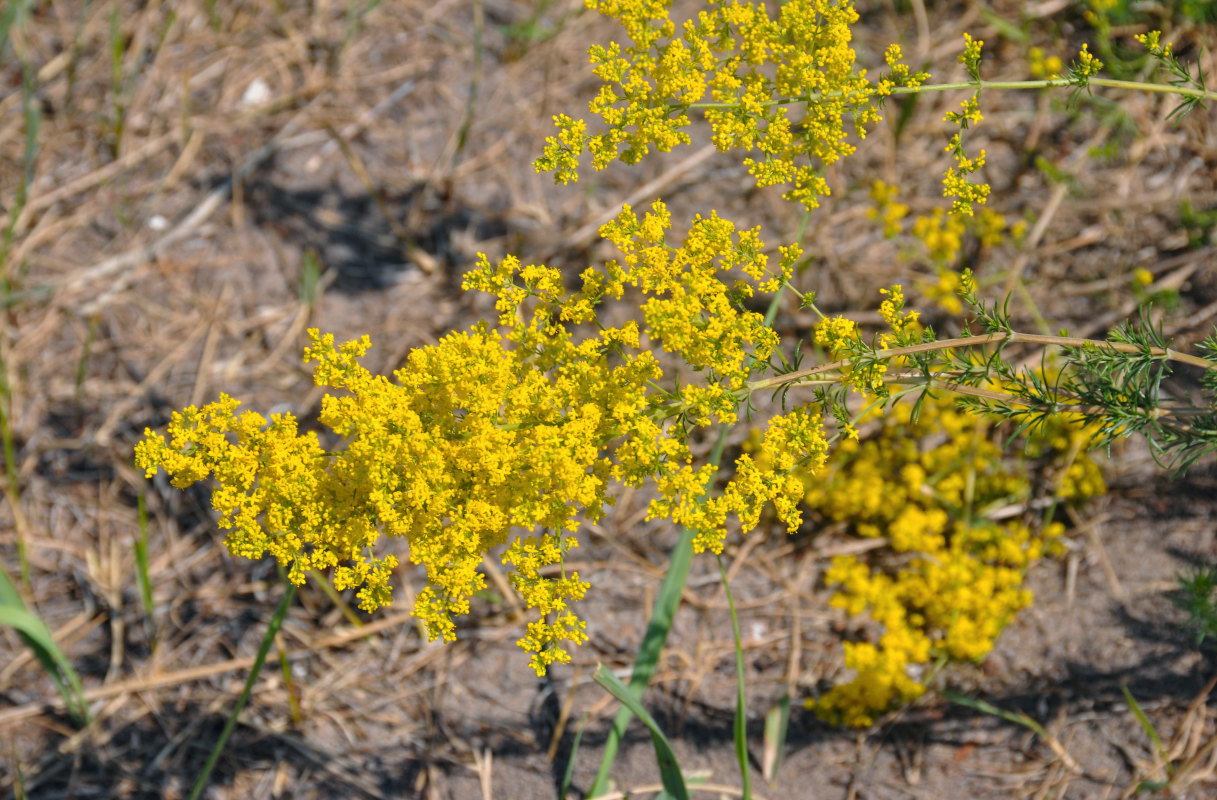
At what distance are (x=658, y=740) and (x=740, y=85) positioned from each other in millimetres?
1660

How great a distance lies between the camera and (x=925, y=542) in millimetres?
3422

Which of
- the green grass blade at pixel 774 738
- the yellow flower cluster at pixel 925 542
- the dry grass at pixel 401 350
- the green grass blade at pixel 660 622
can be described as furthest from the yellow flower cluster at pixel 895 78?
the green grass blade at pixel 774 738

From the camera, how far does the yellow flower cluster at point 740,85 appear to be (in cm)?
215

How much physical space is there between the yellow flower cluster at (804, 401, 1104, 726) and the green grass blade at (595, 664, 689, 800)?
100 centimetres

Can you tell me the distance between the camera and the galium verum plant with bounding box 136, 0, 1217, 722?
6.48 feet

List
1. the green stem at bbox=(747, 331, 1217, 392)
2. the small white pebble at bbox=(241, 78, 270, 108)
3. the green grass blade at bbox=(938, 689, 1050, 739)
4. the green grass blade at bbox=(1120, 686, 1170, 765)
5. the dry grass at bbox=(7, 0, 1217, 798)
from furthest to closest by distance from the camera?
1. the small white pebble at bbox=(241, 78, 270, 108)
2. the dry grass at bbox=(7, 0, 1217, 798)
3. the green grass blade at bbox=(938, 689, 1050, 739)
4. the green grass blade at bbox=(1120, 686, 1170, 765)
5. the green stem at bbox=(747, 331, 1217, 392)

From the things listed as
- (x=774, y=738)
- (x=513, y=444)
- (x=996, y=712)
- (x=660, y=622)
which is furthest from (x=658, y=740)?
(x=996, y=712)

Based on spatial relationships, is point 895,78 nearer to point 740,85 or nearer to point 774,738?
point 740,85

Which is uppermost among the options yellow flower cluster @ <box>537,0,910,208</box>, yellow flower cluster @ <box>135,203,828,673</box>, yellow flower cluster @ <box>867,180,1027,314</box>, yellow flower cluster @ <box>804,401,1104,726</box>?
yellow flower cluster @ <box>537,0,910,208</box>

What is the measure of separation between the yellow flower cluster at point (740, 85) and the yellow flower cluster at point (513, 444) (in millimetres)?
235

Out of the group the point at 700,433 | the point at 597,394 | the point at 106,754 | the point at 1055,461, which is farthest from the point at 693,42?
the point at 106,754

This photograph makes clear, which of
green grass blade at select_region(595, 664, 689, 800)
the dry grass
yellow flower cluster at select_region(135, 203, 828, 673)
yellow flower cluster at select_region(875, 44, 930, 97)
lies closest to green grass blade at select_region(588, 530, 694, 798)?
green grass blade at select_region(595, 664, 689, 800)

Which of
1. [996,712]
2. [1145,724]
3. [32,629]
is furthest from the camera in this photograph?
[996,712]

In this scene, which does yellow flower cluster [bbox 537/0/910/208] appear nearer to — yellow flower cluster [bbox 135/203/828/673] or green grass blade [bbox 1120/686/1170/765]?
yellow flower cluster [bbox 135/203/828/673]
